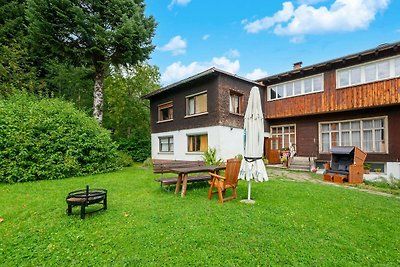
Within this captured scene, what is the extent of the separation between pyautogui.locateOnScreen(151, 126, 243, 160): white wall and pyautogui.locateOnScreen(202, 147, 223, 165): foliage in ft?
0.90

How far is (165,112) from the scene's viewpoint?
19.3m

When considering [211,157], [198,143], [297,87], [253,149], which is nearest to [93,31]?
[198,143]

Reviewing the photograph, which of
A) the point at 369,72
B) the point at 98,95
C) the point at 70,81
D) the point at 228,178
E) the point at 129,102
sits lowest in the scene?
the point at 228,178

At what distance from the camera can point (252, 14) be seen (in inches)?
619

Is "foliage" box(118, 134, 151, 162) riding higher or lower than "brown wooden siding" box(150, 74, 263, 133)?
lower

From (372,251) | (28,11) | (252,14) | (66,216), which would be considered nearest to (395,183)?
(372,251)

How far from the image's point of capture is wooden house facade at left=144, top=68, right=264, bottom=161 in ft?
46.7

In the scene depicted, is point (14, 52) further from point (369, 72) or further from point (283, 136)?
point (369, 72)

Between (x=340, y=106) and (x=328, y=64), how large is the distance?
9.54ft

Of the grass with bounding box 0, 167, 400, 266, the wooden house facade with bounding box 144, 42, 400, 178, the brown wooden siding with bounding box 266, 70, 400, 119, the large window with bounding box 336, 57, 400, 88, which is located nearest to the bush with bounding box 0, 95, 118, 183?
the grass with bounding box 0, 167, 400, 266

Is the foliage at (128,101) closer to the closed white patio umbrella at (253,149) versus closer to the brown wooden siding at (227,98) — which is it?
the brown wooden siding at (227,98)

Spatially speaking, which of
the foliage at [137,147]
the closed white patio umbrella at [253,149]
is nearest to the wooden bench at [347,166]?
the closed white patio umbrella at [253,149]

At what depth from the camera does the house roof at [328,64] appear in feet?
39.7

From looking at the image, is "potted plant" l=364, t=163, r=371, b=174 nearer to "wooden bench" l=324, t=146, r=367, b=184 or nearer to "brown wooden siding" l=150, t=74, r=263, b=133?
"wooden bench" l=324, t=146, r=367, b=184
